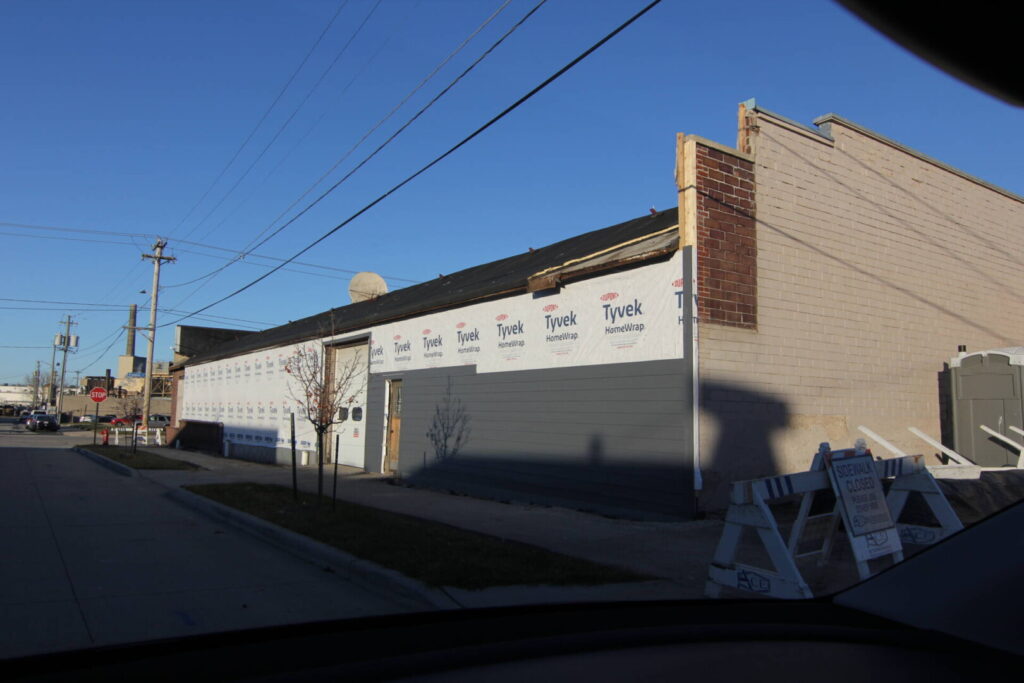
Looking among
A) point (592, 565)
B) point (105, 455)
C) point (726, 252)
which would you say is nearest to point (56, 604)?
point (592, 565)

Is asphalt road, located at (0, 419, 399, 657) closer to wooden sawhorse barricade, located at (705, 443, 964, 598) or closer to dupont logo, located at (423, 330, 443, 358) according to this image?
wooden sawhorse barricade, located at (705, 443, 964, 598)

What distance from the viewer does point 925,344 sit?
47.4 ft

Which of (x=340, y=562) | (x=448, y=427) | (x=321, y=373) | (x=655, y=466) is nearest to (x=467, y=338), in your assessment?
(x=448, y=427)

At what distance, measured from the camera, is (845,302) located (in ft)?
42.5

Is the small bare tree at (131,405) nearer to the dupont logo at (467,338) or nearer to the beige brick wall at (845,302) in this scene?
the dupont logo at (467,338)

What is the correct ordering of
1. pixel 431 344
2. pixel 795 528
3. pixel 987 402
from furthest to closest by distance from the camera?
1. pixel 431 344
2. pixel 987 402
3. pixel 795 528

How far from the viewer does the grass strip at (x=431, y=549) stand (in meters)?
7.02

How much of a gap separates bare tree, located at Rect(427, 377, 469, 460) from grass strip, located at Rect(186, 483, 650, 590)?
11.3 feet

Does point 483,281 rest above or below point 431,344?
above

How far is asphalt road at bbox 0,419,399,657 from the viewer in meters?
5.77

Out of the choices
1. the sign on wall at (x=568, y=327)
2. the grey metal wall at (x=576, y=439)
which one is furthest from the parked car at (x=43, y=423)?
the grey metal wall at (x=576, y=439)

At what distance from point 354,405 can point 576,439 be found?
423 inches

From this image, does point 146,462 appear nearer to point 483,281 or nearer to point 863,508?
point 483,281

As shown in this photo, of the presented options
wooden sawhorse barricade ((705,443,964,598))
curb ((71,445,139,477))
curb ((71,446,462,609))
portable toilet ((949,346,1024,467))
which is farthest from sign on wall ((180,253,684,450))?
portable toilet ((949,346,1024,467))
